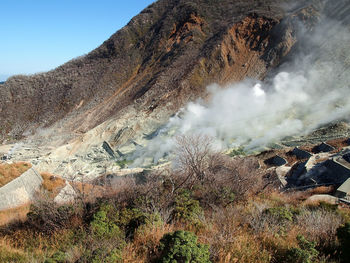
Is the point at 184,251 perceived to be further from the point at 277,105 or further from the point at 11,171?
the point at 277,105

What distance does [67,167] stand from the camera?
21.8m

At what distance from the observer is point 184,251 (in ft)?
10.1

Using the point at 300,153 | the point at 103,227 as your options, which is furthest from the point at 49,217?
the point at 300,153

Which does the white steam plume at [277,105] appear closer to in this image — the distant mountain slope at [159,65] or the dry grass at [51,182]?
the distant mountain slope at [159,65]

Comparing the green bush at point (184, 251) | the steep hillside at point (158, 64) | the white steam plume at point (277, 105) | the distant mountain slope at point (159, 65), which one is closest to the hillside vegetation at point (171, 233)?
the green bush at point (184, 251)

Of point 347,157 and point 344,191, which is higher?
point 344,191

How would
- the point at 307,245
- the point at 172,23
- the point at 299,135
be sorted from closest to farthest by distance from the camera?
the point at 307,245, the point at 299,135, the point at 172,23

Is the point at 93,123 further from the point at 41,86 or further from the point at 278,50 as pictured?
the point at 278,50

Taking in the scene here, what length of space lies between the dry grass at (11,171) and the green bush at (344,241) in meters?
Result: 12.5

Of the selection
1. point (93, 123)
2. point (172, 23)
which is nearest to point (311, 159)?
point (93, 123)

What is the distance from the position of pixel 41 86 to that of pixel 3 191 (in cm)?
3623

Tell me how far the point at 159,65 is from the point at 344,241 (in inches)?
1337

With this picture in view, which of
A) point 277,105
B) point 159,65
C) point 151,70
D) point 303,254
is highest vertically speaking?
point 159,65

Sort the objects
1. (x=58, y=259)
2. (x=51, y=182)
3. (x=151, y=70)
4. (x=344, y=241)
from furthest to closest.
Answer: (x=151, y=70) → (x=51, y=182) → (x=344, y=241) → (x=58, y=259)
